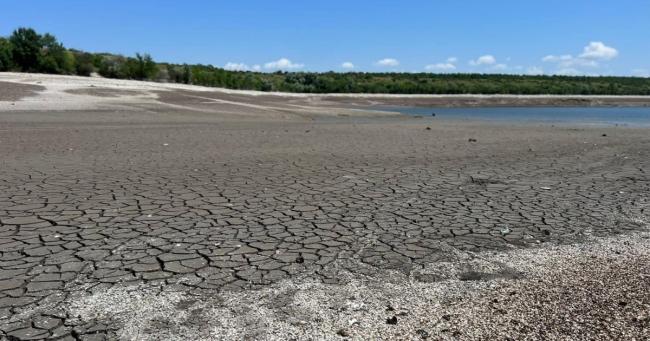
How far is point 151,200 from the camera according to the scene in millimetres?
7523

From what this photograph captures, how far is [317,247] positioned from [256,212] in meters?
1.71

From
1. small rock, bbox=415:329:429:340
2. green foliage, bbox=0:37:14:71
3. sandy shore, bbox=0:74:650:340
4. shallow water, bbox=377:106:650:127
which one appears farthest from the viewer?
green foliage, bbox=0:37:14:71

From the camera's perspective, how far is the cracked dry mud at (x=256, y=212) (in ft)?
15.1

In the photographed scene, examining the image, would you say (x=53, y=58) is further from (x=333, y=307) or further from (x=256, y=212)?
(x=333, y=307)

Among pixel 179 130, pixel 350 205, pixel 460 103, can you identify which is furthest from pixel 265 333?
pixel 460 103

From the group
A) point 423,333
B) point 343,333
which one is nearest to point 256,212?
point 343,333

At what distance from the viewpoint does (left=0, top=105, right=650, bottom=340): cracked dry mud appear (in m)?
4.59

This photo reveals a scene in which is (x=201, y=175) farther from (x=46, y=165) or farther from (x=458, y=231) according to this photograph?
(x=458, y=231)

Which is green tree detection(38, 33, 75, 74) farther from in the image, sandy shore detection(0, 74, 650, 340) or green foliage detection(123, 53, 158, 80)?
sandy shore detection(0, 74, 650, 340)

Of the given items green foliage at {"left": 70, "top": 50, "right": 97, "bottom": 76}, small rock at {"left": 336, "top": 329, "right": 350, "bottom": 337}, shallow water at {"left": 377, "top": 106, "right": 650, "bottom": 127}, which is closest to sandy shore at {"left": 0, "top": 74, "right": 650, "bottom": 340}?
small rock at {"left": 336, "top": 329, "right": 350, "bottom": 337}

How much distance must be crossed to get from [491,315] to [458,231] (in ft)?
8.07

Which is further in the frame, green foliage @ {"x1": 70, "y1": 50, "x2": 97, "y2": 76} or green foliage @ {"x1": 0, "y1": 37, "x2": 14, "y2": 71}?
green foliage @ {"x1": 70, "y1": 50, "x2": 97, "y2": 76}

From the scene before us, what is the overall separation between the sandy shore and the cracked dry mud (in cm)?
3

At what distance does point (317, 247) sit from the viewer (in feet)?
18.1
